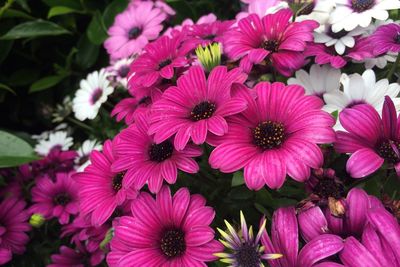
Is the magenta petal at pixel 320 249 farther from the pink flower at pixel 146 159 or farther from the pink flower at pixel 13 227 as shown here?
the pink flower at pixel 13 227

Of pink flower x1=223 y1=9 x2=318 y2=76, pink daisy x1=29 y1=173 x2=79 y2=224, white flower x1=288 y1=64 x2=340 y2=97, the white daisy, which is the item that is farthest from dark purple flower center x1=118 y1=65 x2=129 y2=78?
white flower x1=288 y1=64 x2=340 y2=97

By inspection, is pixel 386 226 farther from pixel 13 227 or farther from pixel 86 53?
pixel 86 53

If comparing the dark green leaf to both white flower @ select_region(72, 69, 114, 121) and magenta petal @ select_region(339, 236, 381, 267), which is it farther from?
magenta petal @ select_region(339, 236, 381, 267)

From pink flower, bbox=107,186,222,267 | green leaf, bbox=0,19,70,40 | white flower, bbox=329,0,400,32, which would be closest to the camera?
pink flower, bbox=107,186,222,267

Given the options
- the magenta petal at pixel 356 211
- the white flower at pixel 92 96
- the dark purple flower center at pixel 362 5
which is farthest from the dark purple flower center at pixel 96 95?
the magenta petal at pixel 356 211

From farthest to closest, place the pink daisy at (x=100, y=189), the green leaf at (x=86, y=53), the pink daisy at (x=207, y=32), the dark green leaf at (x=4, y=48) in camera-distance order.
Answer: the green leaf at (x=86, y=53) → the dark green leaf at (x=4, y=48) → the pink daisy at (x=207, y=32) → the pink daisy at (x=100, y=189)
